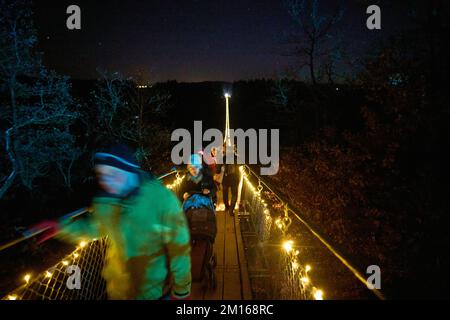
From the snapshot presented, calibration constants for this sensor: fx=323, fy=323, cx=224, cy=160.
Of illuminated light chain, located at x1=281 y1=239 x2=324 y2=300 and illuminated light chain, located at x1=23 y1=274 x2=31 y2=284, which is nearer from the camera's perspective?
illuminated light chain, located at x1=23 y1=274 x2=31 y2=284

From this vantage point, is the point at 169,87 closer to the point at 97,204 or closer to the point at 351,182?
the point at 351,182

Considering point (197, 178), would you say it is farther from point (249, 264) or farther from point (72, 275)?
point (72, 275)

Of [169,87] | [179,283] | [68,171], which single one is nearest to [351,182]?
[179,283]

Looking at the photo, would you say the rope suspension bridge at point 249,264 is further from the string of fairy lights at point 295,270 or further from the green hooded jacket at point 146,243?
the green hooded jacket at point 146,243

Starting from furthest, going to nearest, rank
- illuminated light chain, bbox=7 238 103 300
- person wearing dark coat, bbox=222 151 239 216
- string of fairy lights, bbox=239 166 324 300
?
person wearing dark coat, bbox=222 151 239 216
string of fairy lights, bbox=239 166 324 300
illuminated light chain, bbox=7 238 103 300

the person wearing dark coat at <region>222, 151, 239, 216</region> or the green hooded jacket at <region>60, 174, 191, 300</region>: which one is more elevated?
the green hooded jacket at <region>60, 174, 191, 300</region>

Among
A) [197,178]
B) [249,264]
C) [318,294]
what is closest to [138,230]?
[318,294]

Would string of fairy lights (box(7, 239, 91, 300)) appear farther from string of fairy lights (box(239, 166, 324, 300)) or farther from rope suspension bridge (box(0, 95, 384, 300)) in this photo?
string of fairy lights (box(239, 166, 324, 300))

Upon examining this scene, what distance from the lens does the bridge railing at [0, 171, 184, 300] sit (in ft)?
7.06

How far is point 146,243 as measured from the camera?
1.90m

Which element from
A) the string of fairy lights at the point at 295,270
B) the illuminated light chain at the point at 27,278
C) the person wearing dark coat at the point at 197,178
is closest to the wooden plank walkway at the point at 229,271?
the string of fairy lights at the point at 295,270

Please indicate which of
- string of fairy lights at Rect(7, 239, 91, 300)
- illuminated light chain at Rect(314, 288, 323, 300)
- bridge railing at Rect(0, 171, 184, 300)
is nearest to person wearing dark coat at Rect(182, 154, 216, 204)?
bridge railing at Rect(0, 171, 184, 300)

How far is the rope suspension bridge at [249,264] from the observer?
2.34 metres

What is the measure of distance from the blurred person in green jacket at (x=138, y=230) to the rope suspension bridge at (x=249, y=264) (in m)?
0.62
